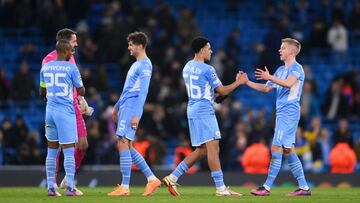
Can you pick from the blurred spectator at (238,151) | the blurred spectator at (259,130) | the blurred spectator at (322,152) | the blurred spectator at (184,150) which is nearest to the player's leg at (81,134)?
the blurred spectator at (184,150)

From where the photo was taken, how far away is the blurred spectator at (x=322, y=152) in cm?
2652

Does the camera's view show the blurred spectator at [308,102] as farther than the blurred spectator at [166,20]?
No

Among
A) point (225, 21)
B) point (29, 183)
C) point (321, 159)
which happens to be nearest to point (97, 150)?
point (29, 183)

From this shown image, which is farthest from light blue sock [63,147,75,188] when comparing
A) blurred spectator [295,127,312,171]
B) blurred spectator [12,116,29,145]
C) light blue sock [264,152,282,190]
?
blurred spectator [295,127,312,171]

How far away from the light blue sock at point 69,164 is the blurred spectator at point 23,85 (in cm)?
1096

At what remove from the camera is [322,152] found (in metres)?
26.8

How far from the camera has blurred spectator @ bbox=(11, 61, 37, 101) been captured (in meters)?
27.7

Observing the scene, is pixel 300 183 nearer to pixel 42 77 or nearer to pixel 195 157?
pixel 195 157

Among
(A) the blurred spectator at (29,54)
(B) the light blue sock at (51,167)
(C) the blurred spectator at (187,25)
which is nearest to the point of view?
(B) the light blue sock at (51,167)

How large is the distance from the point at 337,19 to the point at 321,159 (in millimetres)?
6665

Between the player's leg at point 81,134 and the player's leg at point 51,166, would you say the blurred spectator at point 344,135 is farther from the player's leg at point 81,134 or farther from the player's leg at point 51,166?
the player's leg at point 51,166

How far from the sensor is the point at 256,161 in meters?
25.8

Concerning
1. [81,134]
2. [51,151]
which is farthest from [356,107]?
[51,151]

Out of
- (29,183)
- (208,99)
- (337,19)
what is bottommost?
(29,183)
